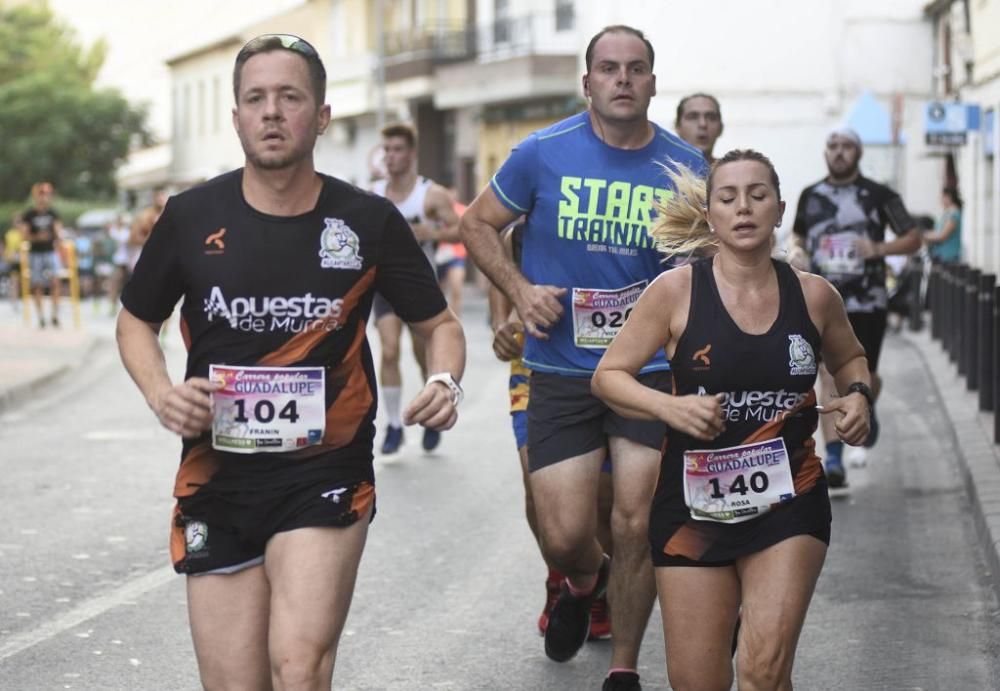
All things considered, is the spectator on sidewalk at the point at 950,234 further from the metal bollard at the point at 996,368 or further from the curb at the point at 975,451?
the metal bollard at the point at 996,368

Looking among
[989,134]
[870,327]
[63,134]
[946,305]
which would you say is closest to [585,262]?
[870,327]

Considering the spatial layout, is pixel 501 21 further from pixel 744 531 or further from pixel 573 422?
pixel 744 531

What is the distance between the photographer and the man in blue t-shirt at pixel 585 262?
6781 millimetres

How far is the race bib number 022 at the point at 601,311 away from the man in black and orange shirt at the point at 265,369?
1866 mm

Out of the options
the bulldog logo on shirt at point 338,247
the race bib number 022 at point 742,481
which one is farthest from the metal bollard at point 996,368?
the bulldog logo on shirt at point 338,247

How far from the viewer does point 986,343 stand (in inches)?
555

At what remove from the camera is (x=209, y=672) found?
4.83 metres

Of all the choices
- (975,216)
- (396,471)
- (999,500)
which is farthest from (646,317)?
(975,216)

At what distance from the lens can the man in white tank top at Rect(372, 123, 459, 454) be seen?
12.9m

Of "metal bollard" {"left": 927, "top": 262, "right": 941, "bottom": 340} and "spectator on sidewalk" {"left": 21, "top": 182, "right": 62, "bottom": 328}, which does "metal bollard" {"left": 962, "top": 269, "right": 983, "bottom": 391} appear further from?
"spectator on sidewalk" {"left": 21, "top": 182, "right": 62, "bottom": 328}

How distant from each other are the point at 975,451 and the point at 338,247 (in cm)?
777

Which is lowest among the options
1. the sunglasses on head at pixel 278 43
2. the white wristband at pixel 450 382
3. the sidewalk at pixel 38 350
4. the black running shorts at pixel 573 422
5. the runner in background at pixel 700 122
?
the sidewalk at pixel 38 350

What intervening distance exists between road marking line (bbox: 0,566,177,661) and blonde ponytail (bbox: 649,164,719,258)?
9.36 ft

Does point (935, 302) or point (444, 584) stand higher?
point (935, 302)
